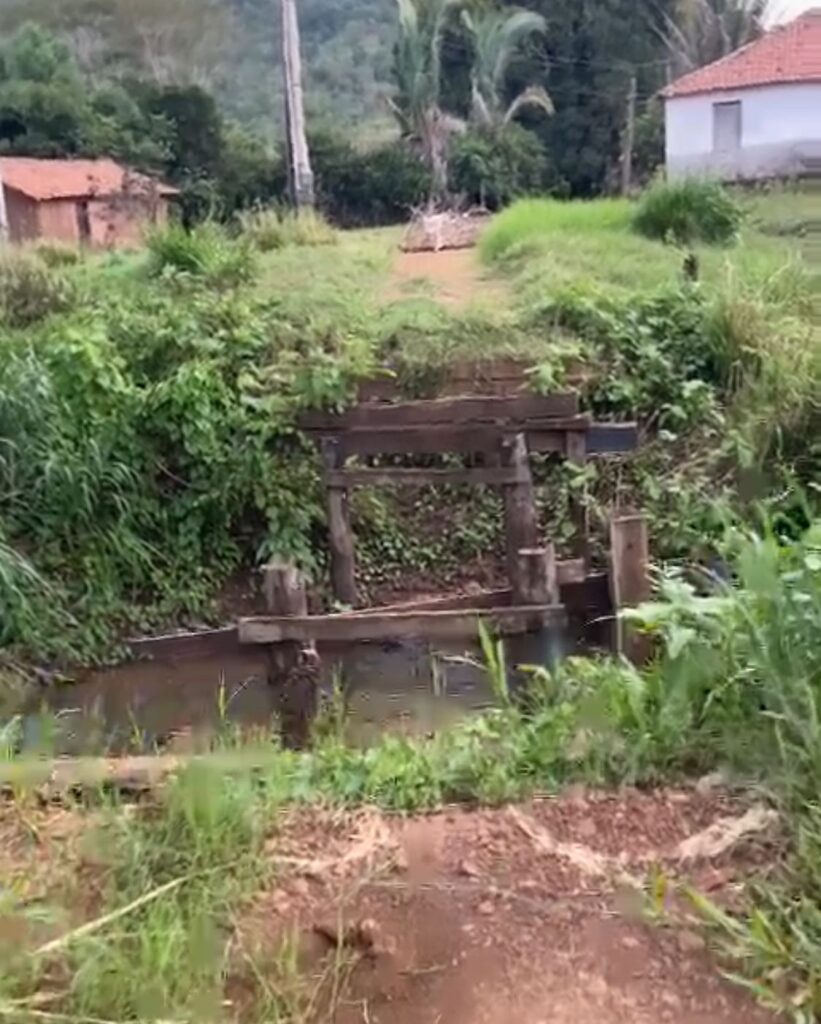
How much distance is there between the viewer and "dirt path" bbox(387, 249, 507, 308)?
38.4 ft

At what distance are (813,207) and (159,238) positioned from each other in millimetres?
8508

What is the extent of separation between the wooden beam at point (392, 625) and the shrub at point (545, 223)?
8.80 metres

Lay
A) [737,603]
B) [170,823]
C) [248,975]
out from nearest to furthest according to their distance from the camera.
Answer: [248,975] < [170,823] < [737,603]

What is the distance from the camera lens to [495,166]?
28.6 metres

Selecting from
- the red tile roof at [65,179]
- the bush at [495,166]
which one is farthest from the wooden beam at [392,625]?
the bush at [495,166]

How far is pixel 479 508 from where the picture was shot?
9.09 m

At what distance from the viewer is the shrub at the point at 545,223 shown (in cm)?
1546

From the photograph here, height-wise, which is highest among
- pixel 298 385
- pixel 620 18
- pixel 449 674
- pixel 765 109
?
pixel 620 18

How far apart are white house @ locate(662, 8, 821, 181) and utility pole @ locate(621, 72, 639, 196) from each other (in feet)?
2.61

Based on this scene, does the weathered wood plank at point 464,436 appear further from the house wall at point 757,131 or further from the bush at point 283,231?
the house wall at point 757,131

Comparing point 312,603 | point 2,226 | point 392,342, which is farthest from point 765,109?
point 312,603

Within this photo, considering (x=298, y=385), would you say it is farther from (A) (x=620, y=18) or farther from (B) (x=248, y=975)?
(A) (x=620, y=18)

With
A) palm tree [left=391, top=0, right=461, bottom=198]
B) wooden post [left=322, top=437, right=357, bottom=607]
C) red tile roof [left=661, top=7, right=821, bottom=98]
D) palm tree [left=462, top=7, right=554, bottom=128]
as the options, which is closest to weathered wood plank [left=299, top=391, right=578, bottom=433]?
wooden post [left=322, top=437, right=357, bottom=607]

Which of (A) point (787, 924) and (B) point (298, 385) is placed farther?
(B) point (298, 385)
